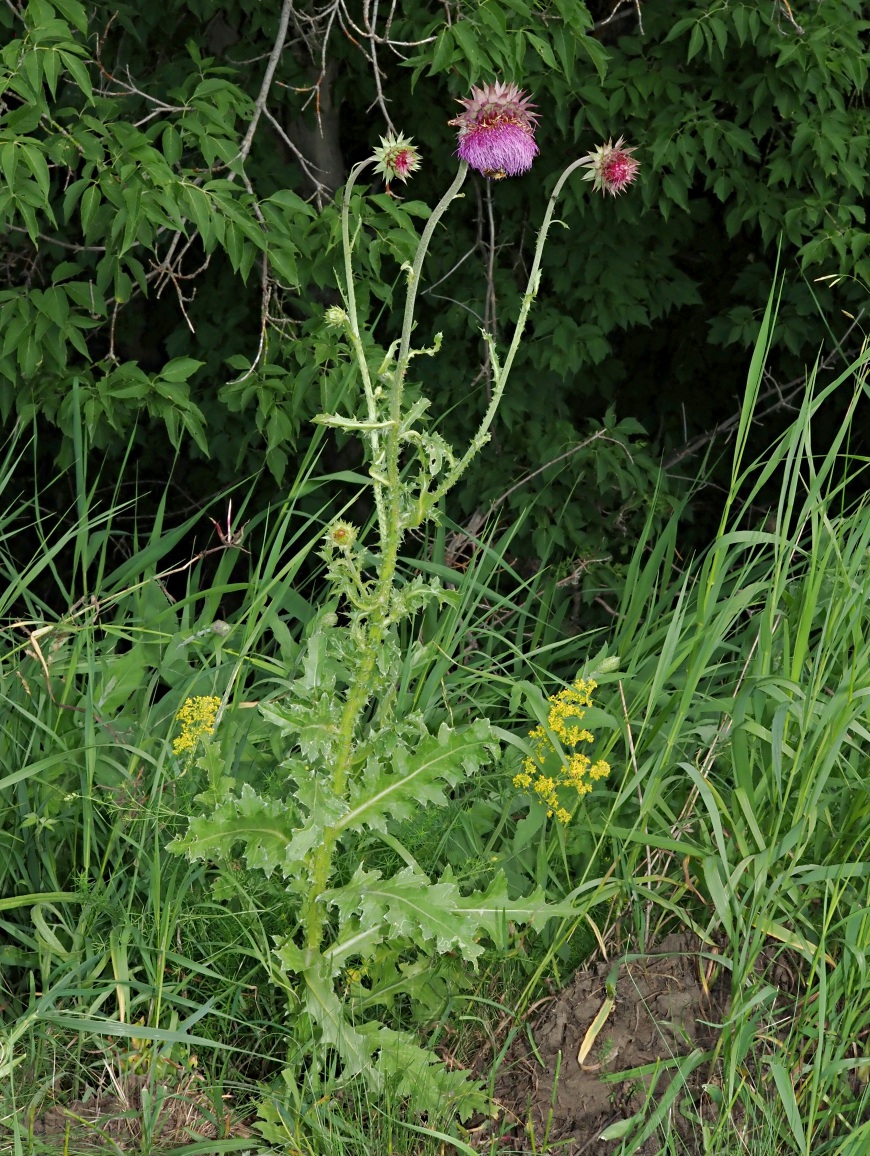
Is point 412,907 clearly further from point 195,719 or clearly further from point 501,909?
point 195,719

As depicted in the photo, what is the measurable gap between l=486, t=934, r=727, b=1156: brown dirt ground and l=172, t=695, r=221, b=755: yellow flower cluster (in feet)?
2.65

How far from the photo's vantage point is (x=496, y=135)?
2.06 m

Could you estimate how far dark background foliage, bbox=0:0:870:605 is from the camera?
3.27 meters

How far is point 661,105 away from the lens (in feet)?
14.1

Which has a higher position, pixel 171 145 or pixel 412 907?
pixel 171 145

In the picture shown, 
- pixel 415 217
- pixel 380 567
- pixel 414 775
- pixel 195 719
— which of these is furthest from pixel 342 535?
pixel 415 217

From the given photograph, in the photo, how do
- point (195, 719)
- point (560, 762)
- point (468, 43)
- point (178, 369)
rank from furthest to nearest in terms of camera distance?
point (178, 369), point (468, 43), point (560, 762), point (195, 719)

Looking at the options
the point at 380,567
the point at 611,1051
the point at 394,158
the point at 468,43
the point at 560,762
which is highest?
the point at 394,158

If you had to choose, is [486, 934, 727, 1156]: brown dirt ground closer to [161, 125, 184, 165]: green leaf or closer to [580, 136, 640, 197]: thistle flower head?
[580, 136, 640, 197]: thistle flower head

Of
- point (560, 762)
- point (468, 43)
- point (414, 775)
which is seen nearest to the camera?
point (414, 775)

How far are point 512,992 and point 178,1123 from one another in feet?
2.05

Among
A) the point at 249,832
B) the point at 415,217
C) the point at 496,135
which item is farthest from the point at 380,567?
the point at 415,217

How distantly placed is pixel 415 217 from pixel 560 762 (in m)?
2.68

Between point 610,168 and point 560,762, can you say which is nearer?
point 610,168
